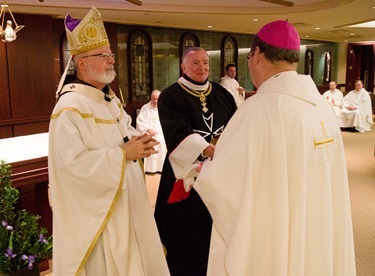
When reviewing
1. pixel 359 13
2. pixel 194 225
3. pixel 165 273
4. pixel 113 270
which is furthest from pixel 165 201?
pixel 359 13

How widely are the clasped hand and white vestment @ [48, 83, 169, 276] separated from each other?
0.04 m

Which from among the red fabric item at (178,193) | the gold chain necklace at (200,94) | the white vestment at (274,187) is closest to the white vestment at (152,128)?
the gold chain necklace at (200,94)

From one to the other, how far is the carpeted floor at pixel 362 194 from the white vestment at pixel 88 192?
2250 mm

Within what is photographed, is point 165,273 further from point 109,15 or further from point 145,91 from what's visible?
point 145,91

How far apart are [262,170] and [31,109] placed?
21.9 ft

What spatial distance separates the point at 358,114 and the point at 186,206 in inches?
393

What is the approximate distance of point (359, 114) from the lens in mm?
11438

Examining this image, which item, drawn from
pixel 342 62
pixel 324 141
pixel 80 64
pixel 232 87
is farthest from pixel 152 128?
pixel 342 62

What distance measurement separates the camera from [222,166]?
5.14ft

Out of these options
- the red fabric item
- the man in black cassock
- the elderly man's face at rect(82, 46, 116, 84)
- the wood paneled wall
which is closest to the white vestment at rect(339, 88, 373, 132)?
the wood paneled wall

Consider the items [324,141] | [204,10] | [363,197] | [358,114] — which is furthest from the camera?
[358,114]

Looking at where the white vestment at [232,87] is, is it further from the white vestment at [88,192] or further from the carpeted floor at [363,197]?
the white vestment at [88,192]

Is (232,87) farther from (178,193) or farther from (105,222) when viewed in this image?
(105,222)

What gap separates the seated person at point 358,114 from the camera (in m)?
11.4
